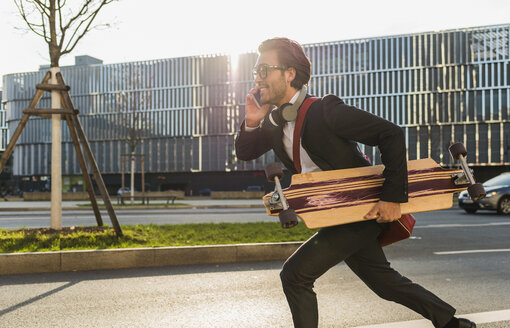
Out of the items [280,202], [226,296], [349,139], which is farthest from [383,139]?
[226,296]

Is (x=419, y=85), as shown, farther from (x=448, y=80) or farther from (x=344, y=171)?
(x=344, y=171)

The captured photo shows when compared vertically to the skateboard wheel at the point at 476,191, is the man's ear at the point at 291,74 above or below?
above

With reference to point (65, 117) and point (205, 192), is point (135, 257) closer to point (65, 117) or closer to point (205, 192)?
point (65, 117)

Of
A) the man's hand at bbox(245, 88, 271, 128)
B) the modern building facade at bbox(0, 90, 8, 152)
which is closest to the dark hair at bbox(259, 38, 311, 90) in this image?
the man's hand at bbox(245, 88, 271, 128)

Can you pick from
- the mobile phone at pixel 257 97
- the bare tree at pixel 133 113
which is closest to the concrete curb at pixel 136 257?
the mobile phone at pixel 257 97

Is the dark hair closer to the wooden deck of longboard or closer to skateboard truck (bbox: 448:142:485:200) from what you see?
→ the wooden deck of longboard

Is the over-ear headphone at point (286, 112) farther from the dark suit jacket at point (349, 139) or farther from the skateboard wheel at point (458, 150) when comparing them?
the skateboard wheel at point (458, 150)

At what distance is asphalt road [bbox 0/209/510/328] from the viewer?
3580mm

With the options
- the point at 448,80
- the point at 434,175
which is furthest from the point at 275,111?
the point at 448,80

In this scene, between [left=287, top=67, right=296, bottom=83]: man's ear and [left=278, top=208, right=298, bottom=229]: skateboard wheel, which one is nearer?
[left=278, top=208, right=298, bottom=229]: skateboard wheel

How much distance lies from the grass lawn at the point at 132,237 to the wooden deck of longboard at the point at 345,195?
4.96 metres

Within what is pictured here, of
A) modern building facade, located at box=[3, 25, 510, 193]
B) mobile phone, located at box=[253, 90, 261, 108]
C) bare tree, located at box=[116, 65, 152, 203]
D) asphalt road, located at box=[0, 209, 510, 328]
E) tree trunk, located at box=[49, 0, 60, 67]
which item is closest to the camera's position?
mobile phone, located at box=[253, 90, 261, 108]

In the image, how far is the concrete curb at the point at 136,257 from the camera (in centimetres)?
571

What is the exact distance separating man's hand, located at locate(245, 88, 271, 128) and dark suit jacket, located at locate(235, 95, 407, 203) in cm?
32
